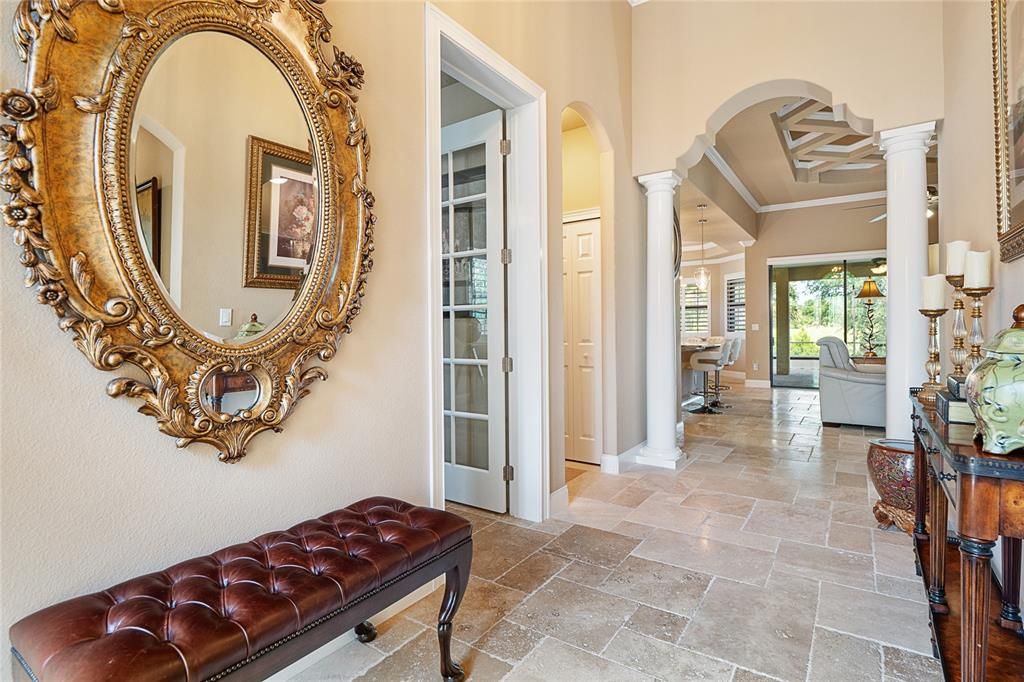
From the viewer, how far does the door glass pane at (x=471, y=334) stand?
3.44 metres

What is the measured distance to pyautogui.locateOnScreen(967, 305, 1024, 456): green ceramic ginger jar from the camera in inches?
47.1

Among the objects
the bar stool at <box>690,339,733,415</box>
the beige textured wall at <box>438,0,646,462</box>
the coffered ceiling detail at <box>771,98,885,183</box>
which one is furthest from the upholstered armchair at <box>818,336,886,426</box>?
the beige textured wall at <box>438,0,646,462</box>

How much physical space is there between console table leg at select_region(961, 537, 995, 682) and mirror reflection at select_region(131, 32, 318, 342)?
2.09 m

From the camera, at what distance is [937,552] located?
6.74 ft

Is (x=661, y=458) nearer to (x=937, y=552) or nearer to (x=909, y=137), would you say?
(x=937, y=552)

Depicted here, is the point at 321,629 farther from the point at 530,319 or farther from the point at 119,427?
the point at 530,319

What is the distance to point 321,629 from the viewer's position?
131cm

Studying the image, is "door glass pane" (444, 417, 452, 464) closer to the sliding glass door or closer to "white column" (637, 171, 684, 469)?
"white column" (637, 171, 684, 469)

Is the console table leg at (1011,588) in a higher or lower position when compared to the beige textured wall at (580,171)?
lower

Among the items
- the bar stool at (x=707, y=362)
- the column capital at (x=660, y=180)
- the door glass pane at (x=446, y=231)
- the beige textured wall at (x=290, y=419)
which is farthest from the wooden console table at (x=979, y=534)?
the bar stool at (x=707, y=362)

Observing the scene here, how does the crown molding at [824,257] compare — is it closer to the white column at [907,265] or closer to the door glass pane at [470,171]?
the white column at [907,265]

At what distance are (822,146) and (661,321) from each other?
14.4 feet

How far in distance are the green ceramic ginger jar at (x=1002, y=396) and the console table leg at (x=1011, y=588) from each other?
3.26ft

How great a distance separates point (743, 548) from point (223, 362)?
2776 mm
